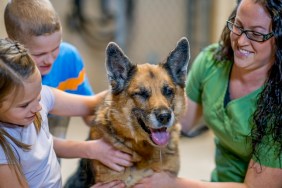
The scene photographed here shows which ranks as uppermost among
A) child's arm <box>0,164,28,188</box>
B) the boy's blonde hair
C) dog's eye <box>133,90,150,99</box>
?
the boy's blonde hair

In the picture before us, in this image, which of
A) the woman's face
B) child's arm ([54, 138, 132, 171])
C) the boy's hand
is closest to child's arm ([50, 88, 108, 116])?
child's arm ([54, 138, 132, 171])

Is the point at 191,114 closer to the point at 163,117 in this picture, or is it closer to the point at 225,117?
the point at 225,117

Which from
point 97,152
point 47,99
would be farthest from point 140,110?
point 47,99

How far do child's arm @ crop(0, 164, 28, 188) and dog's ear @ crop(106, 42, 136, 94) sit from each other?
1.48 ft

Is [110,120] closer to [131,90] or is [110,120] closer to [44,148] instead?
[131,90]

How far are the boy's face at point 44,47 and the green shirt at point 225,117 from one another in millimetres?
606

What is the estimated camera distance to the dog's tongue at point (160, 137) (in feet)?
4.42

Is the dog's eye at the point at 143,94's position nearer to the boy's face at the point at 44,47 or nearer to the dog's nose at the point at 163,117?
the dog's nose at the point at 163,117

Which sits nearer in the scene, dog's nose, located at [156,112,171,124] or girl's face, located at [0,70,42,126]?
girl's face, located at [0,70,42,126]

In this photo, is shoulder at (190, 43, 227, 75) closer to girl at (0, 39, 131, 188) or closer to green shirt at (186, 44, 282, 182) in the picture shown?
green shirt at (186, 44, 282, 182)

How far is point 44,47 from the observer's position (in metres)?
1.35

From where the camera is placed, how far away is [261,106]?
52.2 inches

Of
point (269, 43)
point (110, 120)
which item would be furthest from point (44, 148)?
point (269, 43)

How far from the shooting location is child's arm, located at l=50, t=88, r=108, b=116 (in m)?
1.46
